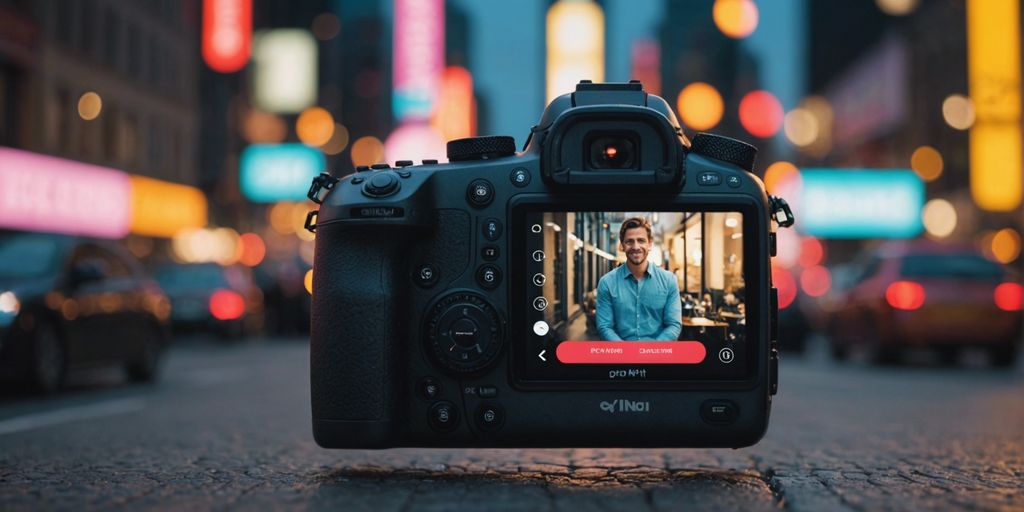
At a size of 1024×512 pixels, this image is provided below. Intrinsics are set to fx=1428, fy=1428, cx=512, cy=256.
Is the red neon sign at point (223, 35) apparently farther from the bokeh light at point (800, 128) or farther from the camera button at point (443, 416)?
the camera button at point (443, 416)

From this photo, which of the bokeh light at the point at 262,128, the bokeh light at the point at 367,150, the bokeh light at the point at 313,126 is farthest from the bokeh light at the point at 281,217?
the bokeh light at the point at 367,150

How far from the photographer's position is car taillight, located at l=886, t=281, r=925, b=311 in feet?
55.5

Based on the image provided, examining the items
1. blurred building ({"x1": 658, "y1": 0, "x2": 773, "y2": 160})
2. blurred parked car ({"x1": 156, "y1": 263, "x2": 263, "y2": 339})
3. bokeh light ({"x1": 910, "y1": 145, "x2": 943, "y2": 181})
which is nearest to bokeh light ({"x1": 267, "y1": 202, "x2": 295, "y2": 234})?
blurred building ({"x1": 658, "y1": 0, "x2": 773, "y2": 160})

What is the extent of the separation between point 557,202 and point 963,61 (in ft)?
188

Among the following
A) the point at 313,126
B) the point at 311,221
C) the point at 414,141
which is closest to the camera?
the point at 311,221

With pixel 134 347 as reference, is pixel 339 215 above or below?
above

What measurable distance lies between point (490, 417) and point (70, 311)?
814 centimetres

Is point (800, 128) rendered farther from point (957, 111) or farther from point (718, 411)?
point (718, 411)

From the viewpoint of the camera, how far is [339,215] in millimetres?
4961

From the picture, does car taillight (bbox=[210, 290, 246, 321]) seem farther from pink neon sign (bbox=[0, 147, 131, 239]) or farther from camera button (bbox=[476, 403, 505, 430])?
camera button (bbox=[476, 403, 505, 430])

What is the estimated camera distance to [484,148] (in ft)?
16.7

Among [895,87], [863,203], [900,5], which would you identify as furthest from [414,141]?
[863,203]

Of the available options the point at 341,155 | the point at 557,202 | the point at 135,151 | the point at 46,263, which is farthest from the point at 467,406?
the point at 341,155

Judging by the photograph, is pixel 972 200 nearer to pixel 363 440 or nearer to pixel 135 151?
pixel 135 151
